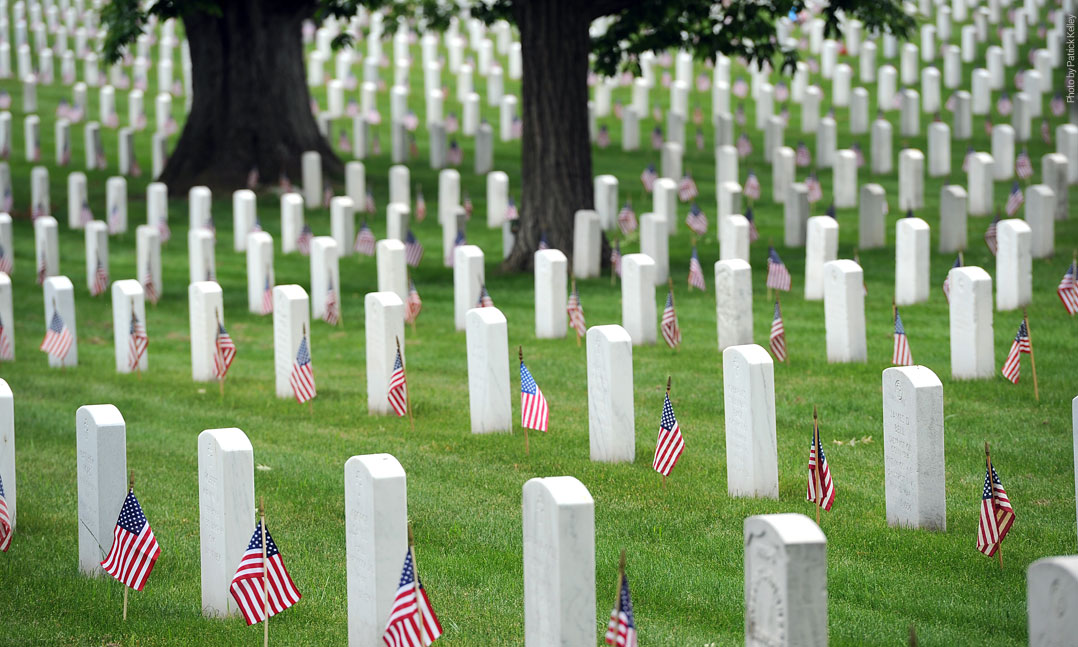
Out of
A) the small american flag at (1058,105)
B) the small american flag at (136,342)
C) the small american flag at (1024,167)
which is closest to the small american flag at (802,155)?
the small american flag at (1024,167)

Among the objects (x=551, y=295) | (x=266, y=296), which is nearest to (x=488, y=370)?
(x=551, y=295)

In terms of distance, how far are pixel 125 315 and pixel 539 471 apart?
17.4 feet

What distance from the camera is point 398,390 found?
10617 millimetres

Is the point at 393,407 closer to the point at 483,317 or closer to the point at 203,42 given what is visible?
the point at 483,317

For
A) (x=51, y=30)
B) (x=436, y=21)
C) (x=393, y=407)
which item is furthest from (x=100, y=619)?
(x=51, y=30)

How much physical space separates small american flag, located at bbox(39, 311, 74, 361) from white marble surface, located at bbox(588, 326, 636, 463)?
5.83 meters

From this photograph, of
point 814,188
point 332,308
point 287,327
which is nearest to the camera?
point 287,327

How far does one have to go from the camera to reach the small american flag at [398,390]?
1038 centimetres

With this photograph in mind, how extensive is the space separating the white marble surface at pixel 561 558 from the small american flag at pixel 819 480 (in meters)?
2.40

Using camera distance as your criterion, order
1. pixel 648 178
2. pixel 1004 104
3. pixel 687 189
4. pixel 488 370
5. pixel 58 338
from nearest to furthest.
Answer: pixel 488 370
pixel 58 338
pixel 687 189
pixel 648 178
pixel 1004 104

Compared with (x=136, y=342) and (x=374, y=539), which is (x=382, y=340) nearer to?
(x=136, y=342)

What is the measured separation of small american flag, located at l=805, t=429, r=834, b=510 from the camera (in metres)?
7.72

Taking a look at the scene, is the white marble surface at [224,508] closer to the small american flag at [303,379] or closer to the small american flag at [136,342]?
the small american flag at [303,379]

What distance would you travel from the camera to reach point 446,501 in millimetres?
8641
